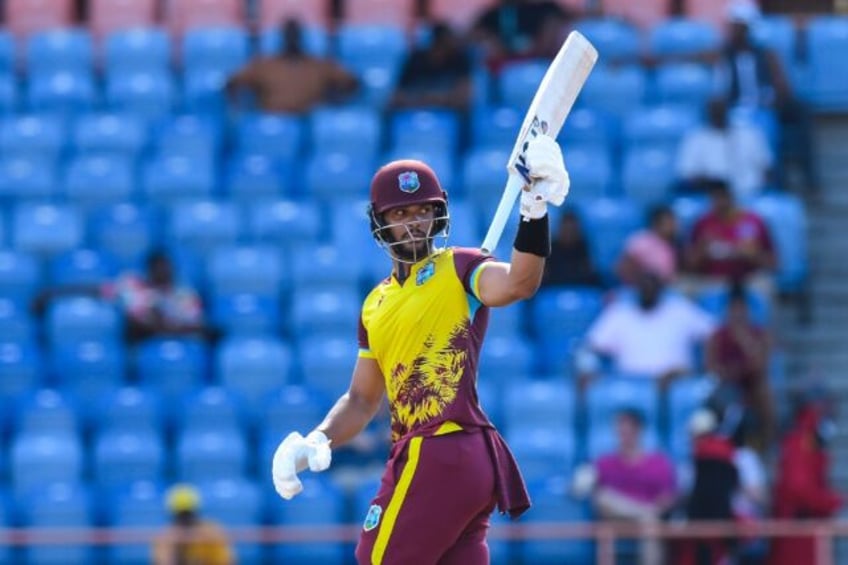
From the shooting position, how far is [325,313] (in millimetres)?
13266

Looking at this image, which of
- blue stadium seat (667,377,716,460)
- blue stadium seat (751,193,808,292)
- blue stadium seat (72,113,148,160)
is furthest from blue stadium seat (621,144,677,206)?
blue stadium seat (72,113,148,160)

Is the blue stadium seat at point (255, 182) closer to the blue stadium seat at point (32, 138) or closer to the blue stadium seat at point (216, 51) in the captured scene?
the blue stadium seat at point (32, 138)

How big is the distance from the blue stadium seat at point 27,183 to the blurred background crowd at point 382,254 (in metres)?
0.02

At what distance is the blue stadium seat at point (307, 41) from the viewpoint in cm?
1570

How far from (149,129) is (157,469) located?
3417 mm

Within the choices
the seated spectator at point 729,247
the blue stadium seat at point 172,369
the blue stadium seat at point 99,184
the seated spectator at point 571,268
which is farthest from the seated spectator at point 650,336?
the blue stadium seat at point 99,184

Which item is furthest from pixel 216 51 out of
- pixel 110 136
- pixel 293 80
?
pixel 110 136

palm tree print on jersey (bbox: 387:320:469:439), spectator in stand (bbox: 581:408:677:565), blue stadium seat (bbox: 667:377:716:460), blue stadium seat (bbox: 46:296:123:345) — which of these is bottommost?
spectator in stand (bbox: 581:408:677:565)

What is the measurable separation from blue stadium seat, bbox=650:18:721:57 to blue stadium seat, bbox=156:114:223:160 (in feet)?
11.0

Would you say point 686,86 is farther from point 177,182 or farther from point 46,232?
point 46,232

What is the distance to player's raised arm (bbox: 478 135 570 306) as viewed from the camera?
5609mm

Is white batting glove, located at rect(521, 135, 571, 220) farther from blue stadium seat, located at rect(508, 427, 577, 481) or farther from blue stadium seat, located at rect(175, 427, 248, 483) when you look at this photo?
blue stadium seat, located at rect(175, 427, 248, 483)

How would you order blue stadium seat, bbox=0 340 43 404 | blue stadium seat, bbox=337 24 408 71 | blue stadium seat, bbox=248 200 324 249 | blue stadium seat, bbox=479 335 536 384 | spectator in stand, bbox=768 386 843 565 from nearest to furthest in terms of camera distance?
spectator in stand, bbox=768 386 843 565, blue stadium seat, bbox=479 335 536 384, blue stadium seat, bbox=0 340 43 404, blue stadium seat, bbox=248 200 324 249, blue stadium seat, bbox=337 24 408 71

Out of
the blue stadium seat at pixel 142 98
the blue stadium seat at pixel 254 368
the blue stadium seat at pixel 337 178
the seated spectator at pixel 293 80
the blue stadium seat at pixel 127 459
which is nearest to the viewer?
the blue stadium seat at pixel 127 459
